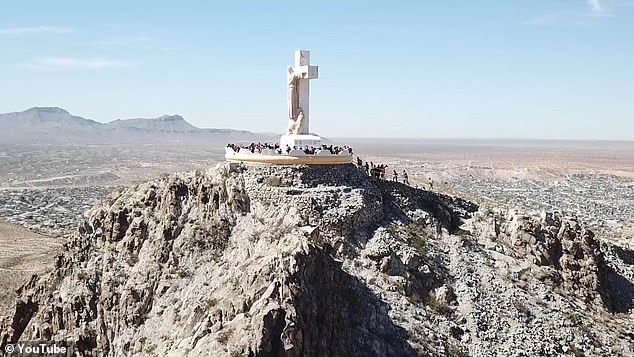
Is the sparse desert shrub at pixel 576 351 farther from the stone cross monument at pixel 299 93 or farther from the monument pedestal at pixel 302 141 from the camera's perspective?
the stone cross monument at pixel 299 93

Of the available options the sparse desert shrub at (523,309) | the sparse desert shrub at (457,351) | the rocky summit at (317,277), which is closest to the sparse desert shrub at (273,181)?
the rocky summit at (317,277)

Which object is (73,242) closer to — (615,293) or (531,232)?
(531,232)

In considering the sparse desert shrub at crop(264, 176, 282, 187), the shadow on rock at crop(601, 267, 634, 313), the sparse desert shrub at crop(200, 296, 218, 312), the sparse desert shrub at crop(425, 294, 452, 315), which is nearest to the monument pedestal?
the sparse desert shrub at crop(264, 176, 282, 187)

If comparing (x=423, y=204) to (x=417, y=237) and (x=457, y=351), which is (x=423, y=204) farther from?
(x=457, y=351)

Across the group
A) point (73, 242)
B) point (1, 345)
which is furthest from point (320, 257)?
point (1, 345)

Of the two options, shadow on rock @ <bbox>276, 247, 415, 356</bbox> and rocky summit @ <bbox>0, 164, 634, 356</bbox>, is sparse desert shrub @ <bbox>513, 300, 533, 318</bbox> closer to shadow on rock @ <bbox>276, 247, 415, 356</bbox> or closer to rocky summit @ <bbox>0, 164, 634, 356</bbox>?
rocky summit @ <bbox>0, 164, 634, 356</bbox>

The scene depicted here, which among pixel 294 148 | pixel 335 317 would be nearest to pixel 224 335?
pixel 335 317

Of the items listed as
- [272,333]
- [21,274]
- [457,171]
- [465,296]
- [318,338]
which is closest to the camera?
[272,333]
